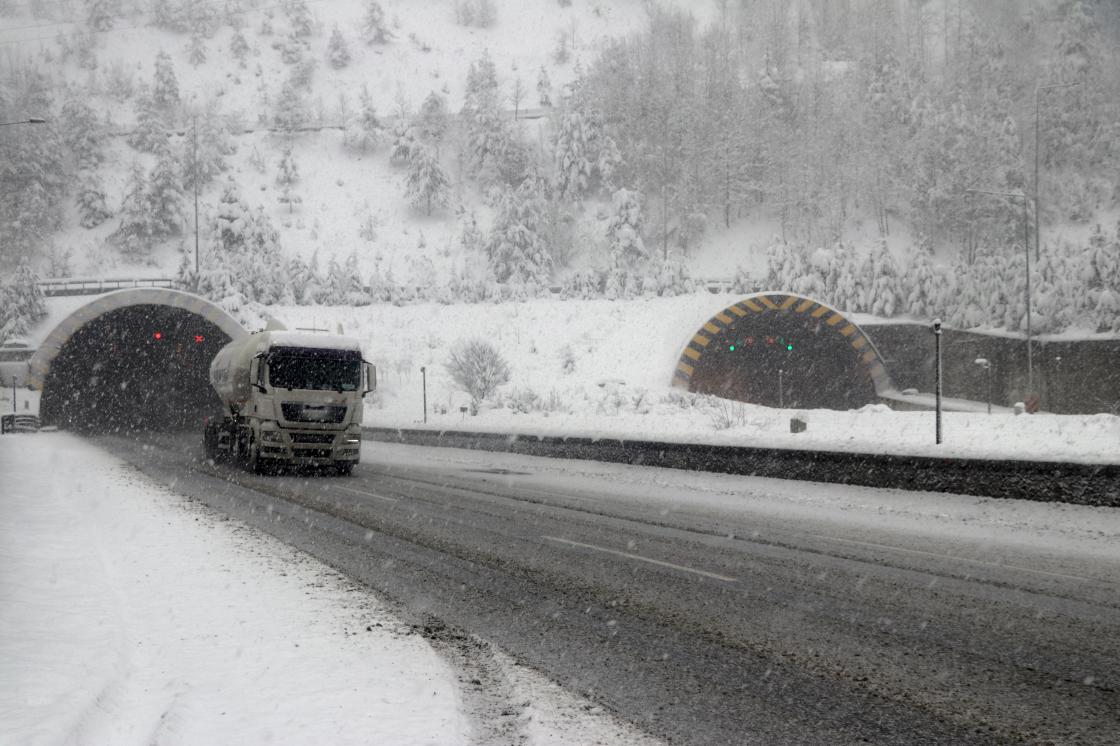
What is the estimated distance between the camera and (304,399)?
61.8 ft

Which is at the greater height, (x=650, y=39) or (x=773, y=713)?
(x=650, y=39)

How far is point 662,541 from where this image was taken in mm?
10188

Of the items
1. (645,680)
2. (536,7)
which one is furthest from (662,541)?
(536,7)

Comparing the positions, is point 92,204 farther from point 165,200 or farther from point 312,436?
point 312,436

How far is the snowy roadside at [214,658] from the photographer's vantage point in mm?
4402

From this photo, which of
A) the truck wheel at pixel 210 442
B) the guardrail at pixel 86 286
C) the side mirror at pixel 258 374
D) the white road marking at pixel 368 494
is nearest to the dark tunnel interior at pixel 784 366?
the truck wheel at pixel 210 442

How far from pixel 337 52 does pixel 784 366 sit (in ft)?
345

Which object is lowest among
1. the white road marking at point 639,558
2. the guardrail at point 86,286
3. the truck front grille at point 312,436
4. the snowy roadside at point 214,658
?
the white road marking at point 639,558

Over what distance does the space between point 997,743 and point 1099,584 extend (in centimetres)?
439

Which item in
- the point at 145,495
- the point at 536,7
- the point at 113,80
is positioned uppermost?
the point at 536,7

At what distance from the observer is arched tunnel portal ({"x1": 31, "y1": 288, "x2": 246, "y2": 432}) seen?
36.2 m

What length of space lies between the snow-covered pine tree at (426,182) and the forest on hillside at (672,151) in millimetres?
229

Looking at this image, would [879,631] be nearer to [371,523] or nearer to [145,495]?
[371,523]

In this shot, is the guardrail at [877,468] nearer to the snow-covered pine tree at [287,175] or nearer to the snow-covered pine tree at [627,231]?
the snow-covered pine tree at [627,231]
